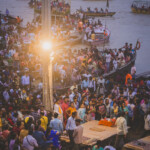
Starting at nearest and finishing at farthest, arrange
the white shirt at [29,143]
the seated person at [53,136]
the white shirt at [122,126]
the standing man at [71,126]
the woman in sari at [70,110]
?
the white shirt at [29,143] < the seated person at [53,136] < the standing man at [71,126] < the white shirt at [122,126] < the woman in sari at [70,110]

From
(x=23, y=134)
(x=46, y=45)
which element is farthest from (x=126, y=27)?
(x=23, y=134)

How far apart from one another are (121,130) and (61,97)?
2659 millimetres

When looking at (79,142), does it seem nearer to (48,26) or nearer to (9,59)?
(48,26)

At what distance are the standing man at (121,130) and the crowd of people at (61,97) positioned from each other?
0.14 feet

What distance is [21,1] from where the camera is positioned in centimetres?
5809

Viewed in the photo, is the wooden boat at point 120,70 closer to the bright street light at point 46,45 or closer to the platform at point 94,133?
the platform at point 94,133

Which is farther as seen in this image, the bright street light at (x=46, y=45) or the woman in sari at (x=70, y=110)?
the woman in sari at (x=70, y=110)

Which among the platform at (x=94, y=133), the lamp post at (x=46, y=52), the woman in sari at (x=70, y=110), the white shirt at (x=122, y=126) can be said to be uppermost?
the lamp post at (x=46, y=52)

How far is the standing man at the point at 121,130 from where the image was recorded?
30.9 feet

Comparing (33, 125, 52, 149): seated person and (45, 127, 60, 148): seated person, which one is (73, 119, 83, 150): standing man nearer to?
(45, 127, 60, 148): seated person

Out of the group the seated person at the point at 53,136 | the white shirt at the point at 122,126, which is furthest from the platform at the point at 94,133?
the seated person at the point at 53,136

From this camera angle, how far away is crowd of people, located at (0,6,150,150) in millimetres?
8047

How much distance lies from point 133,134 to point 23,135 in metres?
4.82

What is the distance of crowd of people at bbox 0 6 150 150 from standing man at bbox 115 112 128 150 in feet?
0.14
